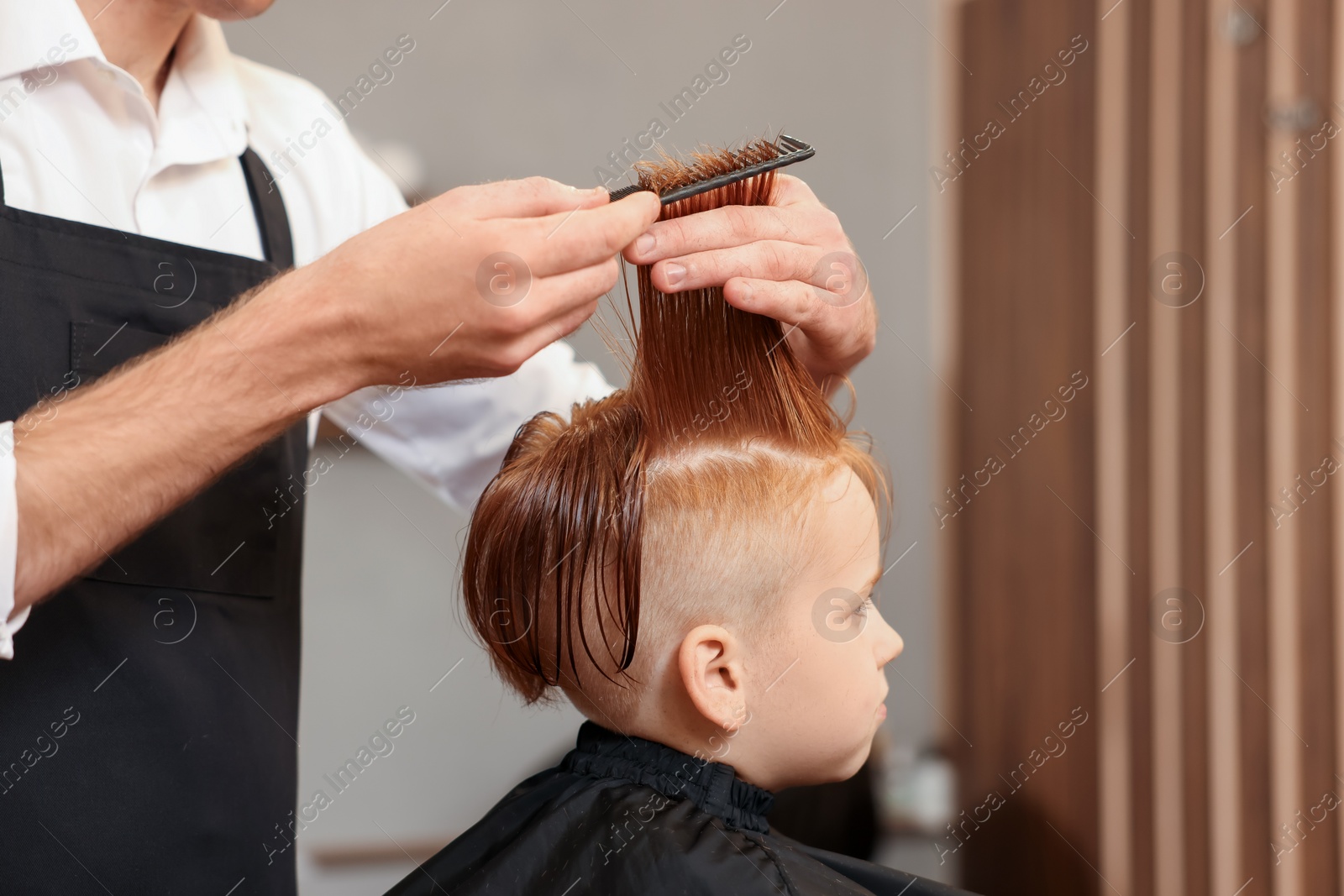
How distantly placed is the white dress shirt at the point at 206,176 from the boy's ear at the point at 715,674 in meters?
0.47

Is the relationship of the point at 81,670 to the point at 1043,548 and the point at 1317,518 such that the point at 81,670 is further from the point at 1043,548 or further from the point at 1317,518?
the point at 1043,548

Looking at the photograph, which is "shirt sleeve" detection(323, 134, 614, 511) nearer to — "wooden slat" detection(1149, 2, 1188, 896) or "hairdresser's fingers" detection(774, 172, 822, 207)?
"hairdresser's fingers" detection(774, 172, 822, 207)

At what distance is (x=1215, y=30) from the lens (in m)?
1.83

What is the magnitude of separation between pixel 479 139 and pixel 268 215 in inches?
53.2

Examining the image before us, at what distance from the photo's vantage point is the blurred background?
1.71 m

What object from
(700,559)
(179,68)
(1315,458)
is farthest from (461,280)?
(1315,458)

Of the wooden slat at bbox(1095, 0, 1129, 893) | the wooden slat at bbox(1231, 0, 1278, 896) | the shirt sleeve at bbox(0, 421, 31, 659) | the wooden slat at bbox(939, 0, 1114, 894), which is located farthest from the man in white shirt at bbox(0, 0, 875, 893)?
the wooden slat at bbox(939, 0, 1114, 894)

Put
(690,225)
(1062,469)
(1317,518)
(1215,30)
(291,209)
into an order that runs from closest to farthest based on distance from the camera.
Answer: (690,225) → (291,209) → (1317,518) → (1215,30) → (1062,469)

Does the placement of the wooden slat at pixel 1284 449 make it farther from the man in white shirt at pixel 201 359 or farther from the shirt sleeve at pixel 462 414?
the shirt sleeve at pixel 462 414

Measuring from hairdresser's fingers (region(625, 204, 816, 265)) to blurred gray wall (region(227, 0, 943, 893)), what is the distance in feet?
4.27

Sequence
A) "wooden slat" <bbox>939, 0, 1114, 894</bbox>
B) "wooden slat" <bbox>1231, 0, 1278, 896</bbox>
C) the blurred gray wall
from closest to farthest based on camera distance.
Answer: "wooden slat" <bbox>1231, 0, 1278, 896</bbox>
"wooden slat" <bbox>939, 0, 1114, 894</bbox>
the blurred gray wall

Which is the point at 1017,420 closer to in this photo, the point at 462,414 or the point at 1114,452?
the point at 1114,452

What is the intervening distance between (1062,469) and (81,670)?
6.48ft

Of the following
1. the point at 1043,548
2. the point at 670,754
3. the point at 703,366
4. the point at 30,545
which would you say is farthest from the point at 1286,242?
the point at 30,545
